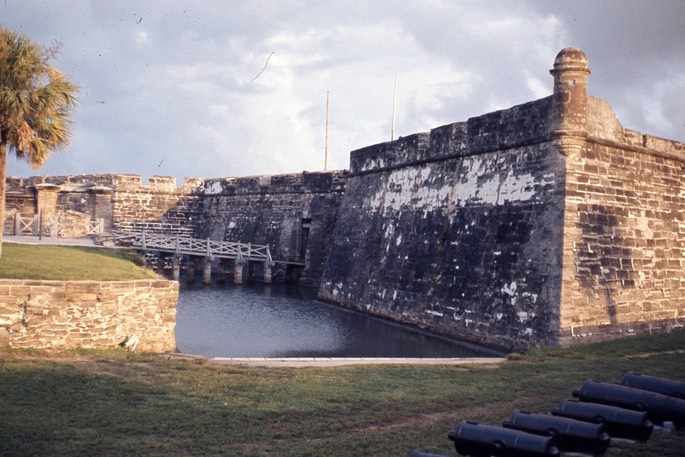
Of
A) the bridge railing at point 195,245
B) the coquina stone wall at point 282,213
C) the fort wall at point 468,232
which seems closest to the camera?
the fort wall at point 468,232

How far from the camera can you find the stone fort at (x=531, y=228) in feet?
42.9

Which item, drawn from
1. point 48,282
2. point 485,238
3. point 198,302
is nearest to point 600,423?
point 48,282

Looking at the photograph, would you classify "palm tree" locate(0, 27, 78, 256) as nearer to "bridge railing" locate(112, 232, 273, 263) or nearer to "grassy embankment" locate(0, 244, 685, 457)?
"grassy embankment" locate(0, 244, 685, 457)

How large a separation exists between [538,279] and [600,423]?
303 inches

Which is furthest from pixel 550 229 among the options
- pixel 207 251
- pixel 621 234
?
pixel 207 251

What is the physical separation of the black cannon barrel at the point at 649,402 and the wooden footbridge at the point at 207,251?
23.3 metres

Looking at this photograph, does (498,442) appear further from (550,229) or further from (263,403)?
(550,229)

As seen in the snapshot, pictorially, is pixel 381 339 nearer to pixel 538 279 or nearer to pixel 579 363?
pixel 538 279

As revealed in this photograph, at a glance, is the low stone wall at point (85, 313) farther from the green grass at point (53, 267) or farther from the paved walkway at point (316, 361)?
the paved walkway at point (316, 361)

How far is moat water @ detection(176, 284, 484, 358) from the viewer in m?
14.1

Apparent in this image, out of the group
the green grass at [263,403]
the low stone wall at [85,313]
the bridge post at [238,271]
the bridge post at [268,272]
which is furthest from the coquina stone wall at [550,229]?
the bridge post at [238,271]

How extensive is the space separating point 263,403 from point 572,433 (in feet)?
12.0

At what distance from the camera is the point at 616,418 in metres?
5.79

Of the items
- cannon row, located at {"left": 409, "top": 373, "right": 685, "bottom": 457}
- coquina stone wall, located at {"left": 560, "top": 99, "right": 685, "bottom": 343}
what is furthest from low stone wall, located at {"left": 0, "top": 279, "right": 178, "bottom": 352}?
coquina stone wall, located at {"left": 560, "top": 99, "right": 685, "bottom": 343}
